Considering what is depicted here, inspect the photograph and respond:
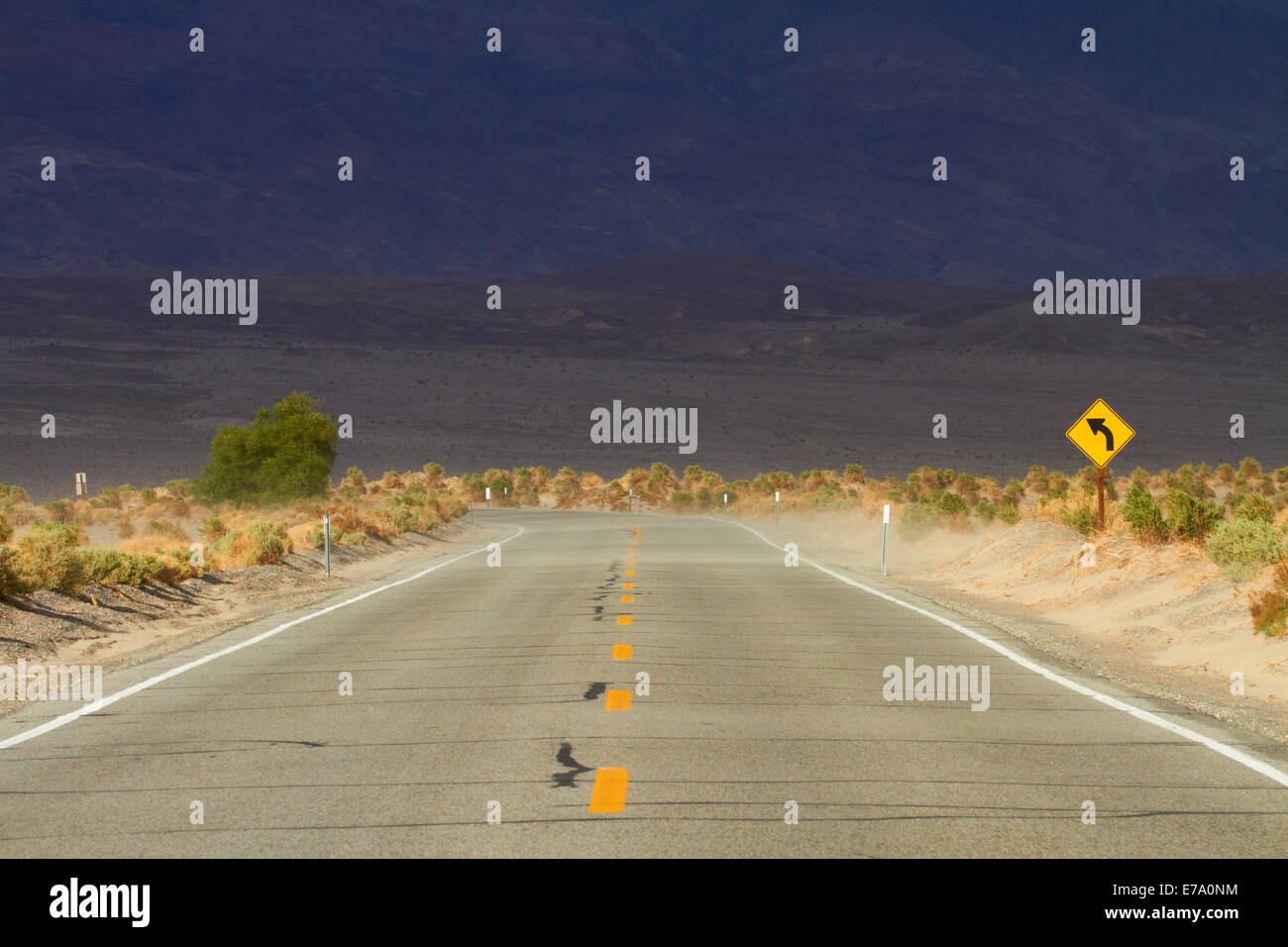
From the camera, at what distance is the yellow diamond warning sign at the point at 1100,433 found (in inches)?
884

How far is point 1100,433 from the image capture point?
2264cm

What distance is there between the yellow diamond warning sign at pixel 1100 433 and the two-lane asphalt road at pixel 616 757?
779cm

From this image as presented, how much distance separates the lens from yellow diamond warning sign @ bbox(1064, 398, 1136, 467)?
22.5 meters

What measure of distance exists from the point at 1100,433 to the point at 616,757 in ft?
51.2

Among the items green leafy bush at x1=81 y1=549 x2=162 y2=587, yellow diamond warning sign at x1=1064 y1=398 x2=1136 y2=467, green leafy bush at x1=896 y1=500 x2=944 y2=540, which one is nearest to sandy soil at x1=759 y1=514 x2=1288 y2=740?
yellow diamond warning sign at x1=1064 y1=398 x2=1136 y2=467

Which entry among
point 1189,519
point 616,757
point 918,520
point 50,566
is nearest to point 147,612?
point 50,566

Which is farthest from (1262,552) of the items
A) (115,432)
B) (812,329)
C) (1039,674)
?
(812,329)

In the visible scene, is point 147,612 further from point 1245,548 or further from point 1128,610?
point 1245,548

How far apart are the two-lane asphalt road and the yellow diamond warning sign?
7788 mm

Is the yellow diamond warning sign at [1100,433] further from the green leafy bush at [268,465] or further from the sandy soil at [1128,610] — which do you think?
the green leafy bush at [268,465]

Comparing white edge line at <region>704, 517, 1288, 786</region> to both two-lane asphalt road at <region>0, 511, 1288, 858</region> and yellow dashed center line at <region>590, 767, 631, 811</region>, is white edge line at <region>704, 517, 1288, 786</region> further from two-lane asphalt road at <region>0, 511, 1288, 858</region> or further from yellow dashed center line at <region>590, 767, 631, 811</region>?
yellow dashed center line at <region>590, 767, 631, 811</region>
